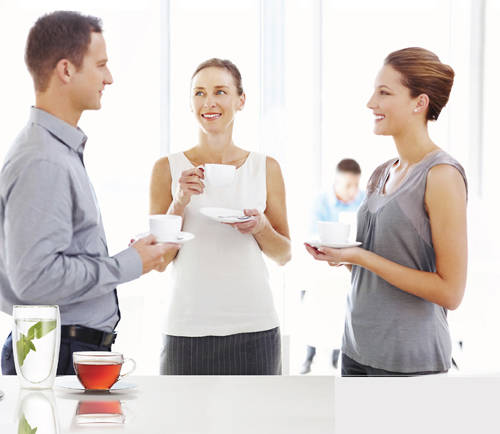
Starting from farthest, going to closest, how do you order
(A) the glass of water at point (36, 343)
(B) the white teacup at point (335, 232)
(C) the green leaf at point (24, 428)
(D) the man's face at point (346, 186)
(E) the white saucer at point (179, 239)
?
(D) the man's face at point (346, 186)
(B) the white teacup at point (335, 232)
(E) the white saucer at point (179, 239)
(A) the glass of water at point (36, 343)
(C) the green leaf at point (24, 428)

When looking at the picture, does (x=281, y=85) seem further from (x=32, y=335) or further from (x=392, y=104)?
(x=32, y=335)

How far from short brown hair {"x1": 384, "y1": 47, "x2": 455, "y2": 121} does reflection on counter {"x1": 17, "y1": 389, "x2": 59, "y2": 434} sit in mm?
1124

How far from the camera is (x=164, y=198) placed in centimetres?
212

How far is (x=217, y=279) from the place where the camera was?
2.01 meters

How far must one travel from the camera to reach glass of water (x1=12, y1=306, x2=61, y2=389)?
114 cm

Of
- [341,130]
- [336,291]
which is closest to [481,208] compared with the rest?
[341,130]

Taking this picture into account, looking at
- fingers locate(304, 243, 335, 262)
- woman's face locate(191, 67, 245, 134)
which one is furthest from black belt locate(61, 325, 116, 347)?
woman's face locate(191, 67, 245, 134)

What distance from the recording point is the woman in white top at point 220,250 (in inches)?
78.2

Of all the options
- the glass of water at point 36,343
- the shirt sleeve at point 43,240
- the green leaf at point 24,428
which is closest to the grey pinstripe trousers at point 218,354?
the shirt sleeve at point 43,240

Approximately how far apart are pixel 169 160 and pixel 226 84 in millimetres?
286

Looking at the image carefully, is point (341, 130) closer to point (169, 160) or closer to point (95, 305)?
point (169, 160)

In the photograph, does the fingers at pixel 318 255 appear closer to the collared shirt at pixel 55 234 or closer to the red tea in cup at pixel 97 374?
the collared shirt at pixel 55 234

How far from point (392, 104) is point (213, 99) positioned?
1.88ft

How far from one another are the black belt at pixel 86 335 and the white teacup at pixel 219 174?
0.57 meters
